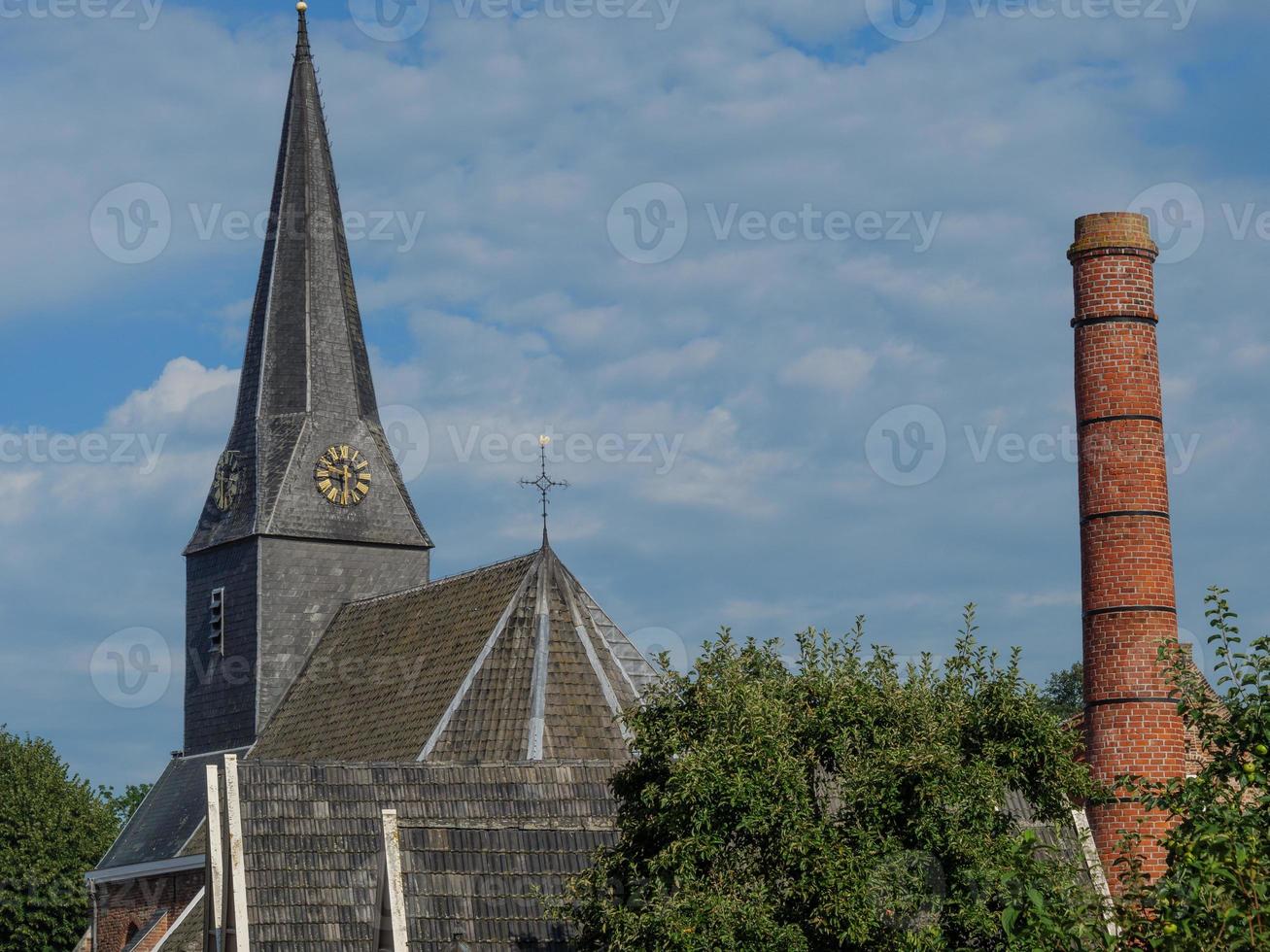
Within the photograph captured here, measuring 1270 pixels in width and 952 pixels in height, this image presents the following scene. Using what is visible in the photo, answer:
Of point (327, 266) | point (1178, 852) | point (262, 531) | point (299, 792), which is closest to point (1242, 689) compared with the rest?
point (1178, 852)

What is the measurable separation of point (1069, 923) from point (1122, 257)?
718 inches

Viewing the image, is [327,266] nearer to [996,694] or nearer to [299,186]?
[299,186]

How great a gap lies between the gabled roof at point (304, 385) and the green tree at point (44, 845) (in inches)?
667

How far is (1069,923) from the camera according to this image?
12.4 meters

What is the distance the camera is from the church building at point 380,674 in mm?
23625

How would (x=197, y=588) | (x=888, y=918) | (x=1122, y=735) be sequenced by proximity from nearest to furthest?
(x=888, y=918) < (x=1122, y=735) < (x=197, y=588)

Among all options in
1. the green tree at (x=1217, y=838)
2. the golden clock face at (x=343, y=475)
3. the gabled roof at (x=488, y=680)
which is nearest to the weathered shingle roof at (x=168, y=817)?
the gabled roof at (x=488, y=680)

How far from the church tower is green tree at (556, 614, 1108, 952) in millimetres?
22856

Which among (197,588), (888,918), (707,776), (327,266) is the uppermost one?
(327,266)

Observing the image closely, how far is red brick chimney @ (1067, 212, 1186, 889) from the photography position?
2788cm

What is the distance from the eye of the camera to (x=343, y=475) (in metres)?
42.5

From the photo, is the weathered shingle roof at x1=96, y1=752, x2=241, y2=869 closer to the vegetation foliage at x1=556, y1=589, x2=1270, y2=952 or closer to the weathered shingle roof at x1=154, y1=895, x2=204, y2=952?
the weathered shingle roof at x1=154, y1=895, x2=204, y2=952

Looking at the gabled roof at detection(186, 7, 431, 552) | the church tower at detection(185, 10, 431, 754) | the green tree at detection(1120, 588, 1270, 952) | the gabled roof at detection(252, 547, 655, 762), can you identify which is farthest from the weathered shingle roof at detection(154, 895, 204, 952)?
the green tree at detection(1120, 588, 1270, 952)

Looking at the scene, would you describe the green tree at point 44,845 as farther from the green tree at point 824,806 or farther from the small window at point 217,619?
the green tree at point 824,806
